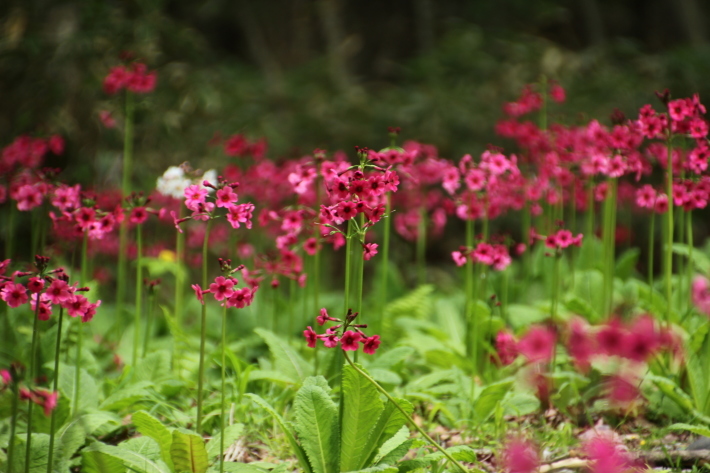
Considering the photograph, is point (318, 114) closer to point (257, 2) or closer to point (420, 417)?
point (257, 2)

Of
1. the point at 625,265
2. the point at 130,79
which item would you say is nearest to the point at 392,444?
the point at 130,79

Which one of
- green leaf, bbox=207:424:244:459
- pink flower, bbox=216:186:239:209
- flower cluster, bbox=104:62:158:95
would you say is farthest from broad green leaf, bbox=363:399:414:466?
flower cluster, bbox=104:62:158:95

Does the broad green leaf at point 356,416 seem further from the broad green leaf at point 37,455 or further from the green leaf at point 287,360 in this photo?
the broad green leaf at point 37,455

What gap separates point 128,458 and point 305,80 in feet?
27.1

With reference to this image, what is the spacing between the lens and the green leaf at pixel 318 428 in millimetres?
2227

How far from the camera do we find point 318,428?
224 cm

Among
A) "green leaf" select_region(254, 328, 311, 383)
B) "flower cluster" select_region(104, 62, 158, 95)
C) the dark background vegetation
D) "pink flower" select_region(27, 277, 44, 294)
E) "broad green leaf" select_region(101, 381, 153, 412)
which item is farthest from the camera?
the dark background vegetation

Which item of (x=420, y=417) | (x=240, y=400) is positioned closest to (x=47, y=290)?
(x=240, y=400)

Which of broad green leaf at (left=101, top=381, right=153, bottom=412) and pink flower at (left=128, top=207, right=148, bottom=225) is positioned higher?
pink flower at (left=128, top=207, right=148, bottom=225)

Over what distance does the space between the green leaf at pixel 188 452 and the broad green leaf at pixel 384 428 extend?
54 centimetres

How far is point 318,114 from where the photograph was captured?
853 cm

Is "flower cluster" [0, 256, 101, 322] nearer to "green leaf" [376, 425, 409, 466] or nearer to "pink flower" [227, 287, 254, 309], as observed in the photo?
"pink flower" [227, 287, 254, 309]

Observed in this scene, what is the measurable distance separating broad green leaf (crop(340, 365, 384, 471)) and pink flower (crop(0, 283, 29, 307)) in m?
A: 1.01

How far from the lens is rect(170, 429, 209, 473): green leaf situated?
218 centimetres
